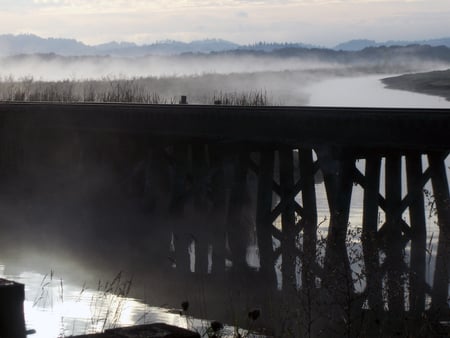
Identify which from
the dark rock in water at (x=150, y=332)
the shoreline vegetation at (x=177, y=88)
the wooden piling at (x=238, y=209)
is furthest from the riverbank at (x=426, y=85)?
the dark rock in water at (x=150, y=332)

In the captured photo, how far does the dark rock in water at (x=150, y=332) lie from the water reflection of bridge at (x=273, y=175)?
6.83m

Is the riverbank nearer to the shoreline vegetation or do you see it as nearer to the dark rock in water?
the shoreline vegetation

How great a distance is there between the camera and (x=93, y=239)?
26219 millimetres

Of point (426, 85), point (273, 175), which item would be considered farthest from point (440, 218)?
point (426, 85)

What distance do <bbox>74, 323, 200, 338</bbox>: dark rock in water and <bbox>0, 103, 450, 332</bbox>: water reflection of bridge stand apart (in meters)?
6.83

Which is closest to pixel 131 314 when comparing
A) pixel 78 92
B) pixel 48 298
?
pixel 48 298

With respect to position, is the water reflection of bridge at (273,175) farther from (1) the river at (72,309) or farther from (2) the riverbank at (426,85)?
(2) the riverbank at (426,85)

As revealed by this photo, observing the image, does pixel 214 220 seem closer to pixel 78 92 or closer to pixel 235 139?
pixel 235 139

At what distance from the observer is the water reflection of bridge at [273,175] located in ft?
56.9

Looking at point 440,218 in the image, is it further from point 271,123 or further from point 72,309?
point 72,309

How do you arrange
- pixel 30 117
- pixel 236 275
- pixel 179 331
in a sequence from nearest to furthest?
pixel 179 331, pixel 236 275, pixel 30 117

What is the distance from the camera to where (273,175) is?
78.8ft

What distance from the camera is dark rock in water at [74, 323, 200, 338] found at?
18.2 ft

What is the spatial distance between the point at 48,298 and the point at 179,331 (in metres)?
11.6
